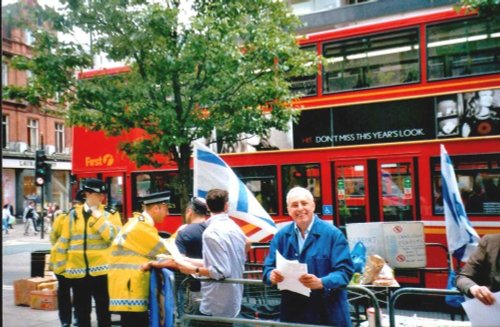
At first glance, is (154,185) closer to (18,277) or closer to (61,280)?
(18,277)

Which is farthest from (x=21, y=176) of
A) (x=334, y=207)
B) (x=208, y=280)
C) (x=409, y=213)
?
(x=208, y=280)

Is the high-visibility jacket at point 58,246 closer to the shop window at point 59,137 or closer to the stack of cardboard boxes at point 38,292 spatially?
the stack of cardboard boxes at point 38,292

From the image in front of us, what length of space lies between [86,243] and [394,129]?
19.2ft

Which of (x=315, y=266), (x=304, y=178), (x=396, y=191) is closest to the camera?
(x=315, y=266)

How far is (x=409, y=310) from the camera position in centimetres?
864

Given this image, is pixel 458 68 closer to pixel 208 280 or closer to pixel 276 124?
pixel 276 124

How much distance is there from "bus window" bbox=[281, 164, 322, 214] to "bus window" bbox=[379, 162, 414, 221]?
4.02ft

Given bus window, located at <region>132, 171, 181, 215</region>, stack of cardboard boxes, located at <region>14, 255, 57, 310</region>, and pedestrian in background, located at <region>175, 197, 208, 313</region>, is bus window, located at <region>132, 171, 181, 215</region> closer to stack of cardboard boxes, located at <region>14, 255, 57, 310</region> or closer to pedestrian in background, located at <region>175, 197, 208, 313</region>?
stack of cardboard boxes, located at <region>14, 255, 57, 310</region>

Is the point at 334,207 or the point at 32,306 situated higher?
the point at 334,207

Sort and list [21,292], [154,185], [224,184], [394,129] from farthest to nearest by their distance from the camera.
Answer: [154,185]
[394,129]
[21,292]
[224,184]

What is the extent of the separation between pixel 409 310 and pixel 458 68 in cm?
423

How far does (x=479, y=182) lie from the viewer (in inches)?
352

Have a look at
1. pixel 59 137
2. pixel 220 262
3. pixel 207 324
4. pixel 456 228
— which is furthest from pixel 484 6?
pixel 59 137

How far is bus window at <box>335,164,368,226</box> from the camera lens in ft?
32.4
